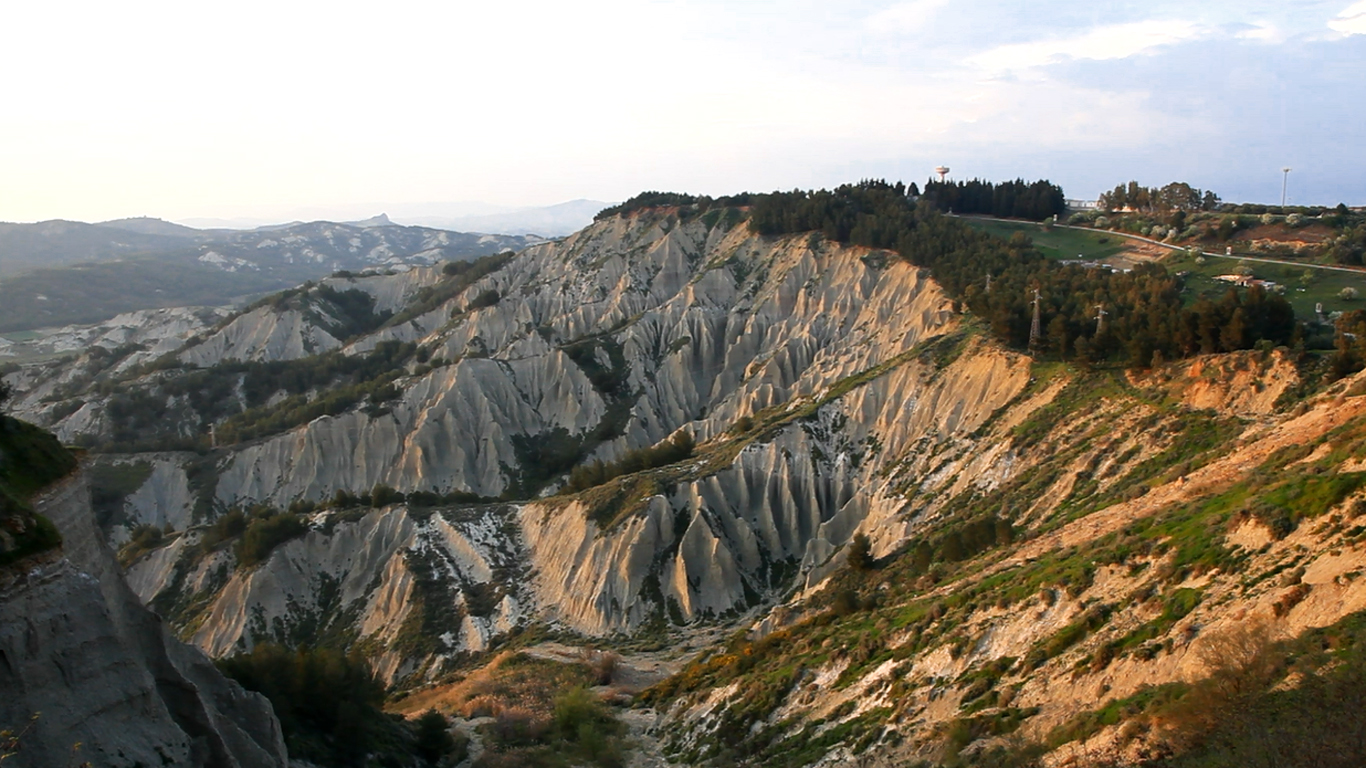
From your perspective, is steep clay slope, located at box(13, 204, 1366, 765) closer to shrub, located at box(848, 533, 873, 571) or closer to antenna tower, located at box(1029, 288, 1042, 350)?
shrub, located at box(848, 533, 873, 571)

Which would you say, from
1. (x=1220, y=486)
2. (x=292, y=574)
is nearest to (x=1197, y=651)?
(x=1220, y=486)

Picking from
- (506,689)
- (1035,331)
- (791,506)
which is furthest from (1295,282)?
(506,689)

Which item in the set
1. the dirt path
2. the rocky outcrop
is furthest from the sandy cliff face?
the rocky outcrop

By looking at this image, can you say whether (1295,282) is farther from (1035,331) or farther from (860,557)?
(860,557)

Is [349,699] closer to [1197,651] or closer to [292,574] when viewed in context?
[1197,651]

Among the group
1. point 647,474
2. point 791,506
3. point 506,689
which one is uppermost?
point 647,474
